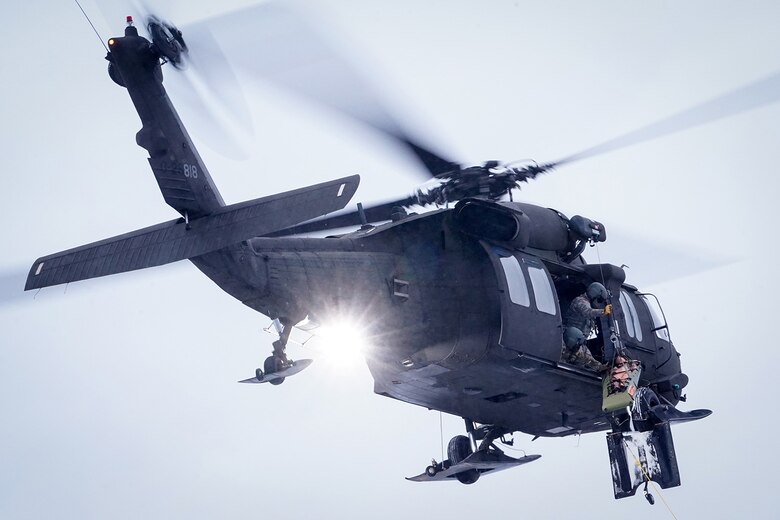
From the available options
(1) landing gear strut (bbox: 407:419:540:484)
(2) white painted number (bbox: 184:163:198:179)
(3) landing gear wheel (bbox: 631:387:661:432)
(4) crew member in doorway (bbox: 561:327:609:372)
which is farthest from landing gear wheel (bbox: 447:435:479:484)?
(2) white painted number (bbox: 184:163:198:179)

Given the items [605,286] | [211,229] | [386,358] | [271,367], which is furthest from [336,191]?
[605,286]

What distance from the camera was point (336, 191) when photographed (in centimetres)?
1299

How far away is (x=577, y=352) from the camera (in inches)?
642

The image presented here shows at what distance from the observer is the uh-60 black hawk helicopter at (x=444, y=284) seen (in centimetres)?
1318

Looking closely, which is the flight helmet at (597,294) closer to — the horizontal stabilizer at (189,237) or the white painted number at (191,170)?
the horizontal stabilizer at (189,237)

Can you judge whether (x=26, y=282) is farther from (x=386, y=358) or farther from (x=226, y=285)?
(x=386, y=358)

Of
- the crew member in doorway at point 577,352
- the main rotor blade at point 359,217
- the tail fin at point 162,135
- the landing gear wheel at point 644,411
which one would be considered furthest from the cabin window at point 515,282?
the tail fin at point 162,135

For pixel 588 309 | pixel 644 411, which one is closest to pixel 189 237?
pixel 588 309

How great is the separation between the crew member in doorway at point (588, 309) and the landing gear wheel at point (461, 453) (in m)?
3.35

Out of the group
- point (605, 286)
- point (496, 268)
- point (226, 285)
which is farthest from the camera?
point (605, 286)

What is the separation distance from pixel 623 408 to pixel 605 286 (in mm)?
2195

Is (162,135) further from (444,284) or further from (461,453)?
(461,453)

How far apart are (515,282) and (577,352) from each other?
1.70 m

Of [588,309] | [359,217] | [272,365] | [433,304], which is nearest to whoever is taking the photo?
[272,365]
